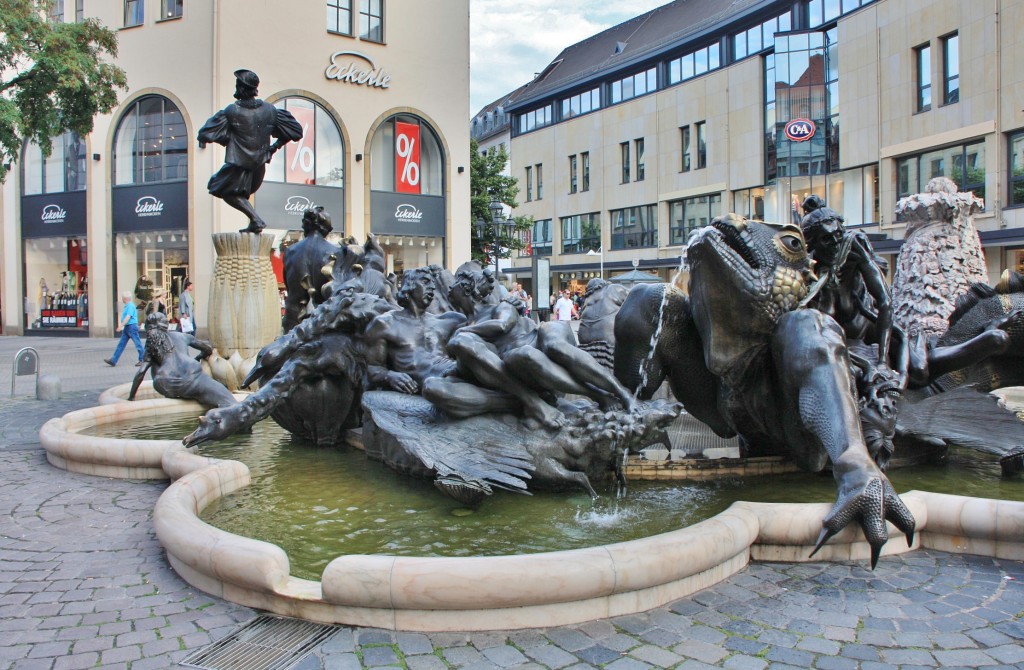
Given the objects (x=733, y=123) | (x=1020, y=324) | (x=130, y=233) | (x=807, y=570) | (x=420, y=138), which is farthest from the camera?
(x=733, y=123)

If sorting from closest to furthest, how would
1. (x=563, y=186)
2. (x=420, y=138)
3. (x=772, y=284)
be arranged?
(x=772, y=284), (x=420, y=138), (x=563, y=186)

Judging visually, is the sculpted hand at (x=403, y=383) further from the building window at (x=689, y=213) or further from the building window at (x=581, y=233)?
the building window at (x=581, y=233)

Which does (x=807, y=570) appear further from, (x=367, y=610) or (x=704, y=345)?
(x=367, y=610)

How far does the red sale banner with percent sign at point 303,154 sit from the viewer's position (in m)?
26.9

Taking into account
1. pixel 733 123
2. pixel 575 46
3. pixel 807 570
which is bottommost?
pixel 807 570

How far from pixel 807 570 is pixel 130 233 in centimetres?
2836

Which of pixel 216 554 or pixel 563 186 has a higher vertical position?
pixel 563 186

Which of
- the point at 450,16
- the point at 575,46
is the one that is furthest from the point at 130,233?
the point at 575,46

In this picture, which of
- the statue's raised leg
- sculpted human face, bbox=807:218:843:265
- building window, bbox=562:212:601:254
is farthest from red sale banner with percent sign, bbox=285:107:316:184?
building window, bbox=562:212:601:254

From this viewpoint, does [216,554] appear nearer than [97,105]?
Yes

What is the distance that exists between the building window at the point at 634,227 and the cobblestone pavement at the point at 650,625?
1714 inches

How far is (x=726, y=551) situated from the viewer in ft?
10.9

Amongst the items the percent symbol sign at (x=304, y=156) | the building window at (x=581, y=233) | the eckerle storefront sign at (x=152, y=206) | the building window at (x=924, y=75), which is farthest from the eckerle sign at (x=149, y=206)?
the building window at (x=581, y=233)

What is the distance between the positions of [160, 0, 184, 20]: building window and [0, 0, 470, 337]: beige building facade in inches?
1.7
